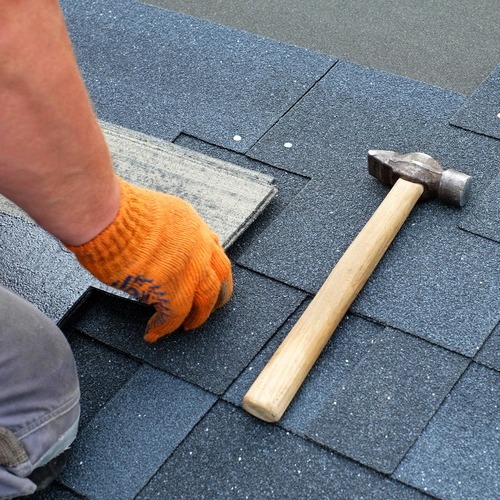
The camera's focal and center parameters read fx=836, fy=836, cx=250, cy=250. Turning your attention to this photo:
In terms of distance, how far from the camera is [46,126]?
1376 millimetres

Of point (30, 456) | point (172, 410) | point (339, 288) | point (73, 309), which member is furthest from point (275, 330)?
point (30, 456)

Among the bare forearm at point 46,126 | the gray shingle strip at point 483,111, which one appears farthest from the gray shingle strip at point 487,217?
the bare forearm at point 46,126

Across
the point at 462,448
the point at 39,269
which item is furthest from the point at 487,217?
the point at 39,269

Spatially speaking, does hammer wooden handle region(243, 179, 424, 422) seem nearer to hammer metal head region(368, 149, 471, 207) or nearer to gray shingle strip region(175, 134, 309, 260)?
hammer metal head region(368, 149, 471, 207)

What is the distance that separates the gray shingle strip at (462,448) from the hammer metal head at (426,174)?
570 mm

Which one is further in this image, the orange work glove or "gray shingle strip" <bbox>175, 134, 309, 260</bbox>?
"gray shingle strip" <bbox>175, 134, 309, 260</bbox>

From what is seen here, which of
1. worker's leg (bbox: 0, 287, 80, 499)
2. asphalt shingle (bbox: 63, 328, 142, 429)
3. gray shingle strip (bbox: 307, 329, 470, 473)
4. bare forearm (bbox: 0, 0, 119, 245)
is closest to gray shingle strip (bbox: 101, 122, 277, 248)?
asphalt shingle (bbox: 63, 328, 142, 429)

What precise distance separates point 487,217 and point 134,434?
1.13m

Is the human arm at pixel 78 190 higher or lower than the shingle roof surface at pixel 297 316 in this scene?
higher

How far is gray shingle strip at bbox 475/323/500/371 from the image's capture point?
198 centimetres

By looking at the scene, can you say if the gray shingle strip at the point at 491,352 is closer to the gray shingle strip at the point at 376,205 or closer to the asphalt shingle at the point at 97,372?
the gray shingle strip at the point at 376,205

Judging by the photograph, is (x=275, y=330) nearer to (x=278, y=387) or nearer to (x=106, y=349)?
(x=278, y=387)

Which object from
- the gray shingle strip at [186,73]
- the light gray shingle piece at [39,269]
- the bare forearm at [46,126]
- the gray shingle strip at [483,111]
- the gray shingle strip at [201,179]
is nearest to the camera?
the bare forearm at [46,126]

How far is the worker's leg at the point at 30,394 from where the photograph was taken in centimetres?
169
